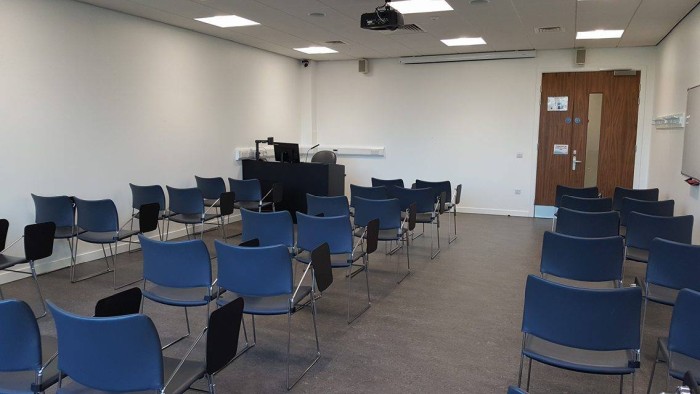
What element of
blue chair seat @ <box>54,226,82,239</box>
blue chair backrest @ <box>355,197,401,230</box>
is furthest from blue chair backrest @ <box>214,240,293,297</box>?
blue chair seat @ <box>54,226,82,239</box>

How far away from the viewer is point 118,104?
7.00m

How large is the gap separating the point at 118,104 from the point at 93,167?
37.1 inches

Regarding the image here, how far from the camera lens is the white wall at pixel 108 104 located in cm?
577

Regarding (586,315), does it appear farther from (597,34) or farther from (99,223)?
(597,34)

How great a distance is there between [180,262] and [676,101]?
6.81 metres

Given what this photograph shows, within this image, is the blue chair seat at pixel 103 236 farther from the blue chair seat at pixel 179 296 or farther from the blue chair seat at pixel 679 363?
the blue chair seat at pixel 679 363

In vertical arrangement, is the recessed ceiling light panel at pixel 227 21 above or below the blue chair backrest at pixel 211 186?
above

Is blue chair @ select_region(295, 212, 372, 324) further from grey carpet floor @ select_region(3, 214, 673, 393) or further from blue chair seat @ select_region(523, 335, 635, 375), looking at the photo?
blue chair seat @ select_region(523, 335, 635, 375)

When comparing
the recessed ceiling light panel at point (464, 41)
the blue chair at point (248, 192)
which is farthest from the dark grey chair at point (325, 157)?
the recessed ceiling light panel at point (464, 41)

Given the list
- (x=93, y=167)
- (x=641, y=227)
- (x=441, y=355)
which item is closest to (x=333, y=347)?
(x=441, y=355)

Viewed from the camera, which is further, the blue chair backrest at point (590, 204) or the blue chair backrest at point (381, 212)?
the blue chair backrest at point (590, 204)

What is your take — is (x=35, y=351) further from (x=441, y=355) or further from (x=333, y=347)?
(x=441, y=355)

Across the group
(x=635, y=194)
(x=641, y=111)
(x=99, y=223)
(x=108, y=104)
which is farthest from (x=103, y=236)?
(x=641, y=111)

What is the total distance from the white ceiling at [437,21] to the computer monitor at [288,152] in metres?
1.82
